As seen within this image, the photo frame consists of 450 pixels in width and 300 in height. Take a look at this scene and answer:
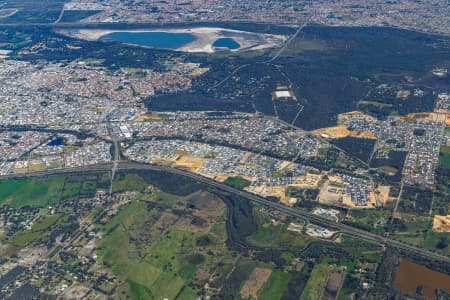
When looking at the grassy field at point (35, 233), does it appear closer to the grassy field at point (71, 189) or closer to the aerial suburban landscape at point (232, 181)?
the aerial suburban landscape at point (232, 181)

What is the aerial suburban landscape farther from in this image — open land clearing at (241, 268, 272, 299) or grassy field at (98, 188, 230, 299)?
open land clearing at (241, 268, 272, 299)

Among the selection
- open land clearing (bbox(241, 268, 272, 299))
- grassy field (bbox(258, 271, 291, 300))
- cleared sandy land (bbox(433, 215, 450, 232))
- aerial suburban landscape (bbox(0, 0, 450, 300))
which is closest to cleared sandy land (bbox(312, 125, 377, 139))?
aerial suburban landscape (bbox(0, 0, 450, 300))

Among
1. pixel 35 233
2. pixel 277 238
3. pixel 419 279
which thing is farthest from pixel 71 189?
pixel 419 279

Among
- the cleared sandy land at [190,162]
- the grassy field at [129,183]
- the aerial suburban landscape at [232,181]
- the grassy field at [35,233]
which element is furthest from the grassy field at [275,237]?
the grassy field at [35,233]

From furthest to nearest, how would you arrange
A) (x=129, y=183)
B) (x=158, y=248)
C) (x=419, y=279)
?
1. (x=129, y=183)
2. (x=158, y=248)
3. (x=419, y=279)

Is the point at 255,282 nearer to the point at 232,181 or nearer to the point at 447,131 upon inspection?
the point at 232,181

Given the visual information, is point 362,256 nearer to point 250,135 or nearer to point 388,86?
point 250,135
